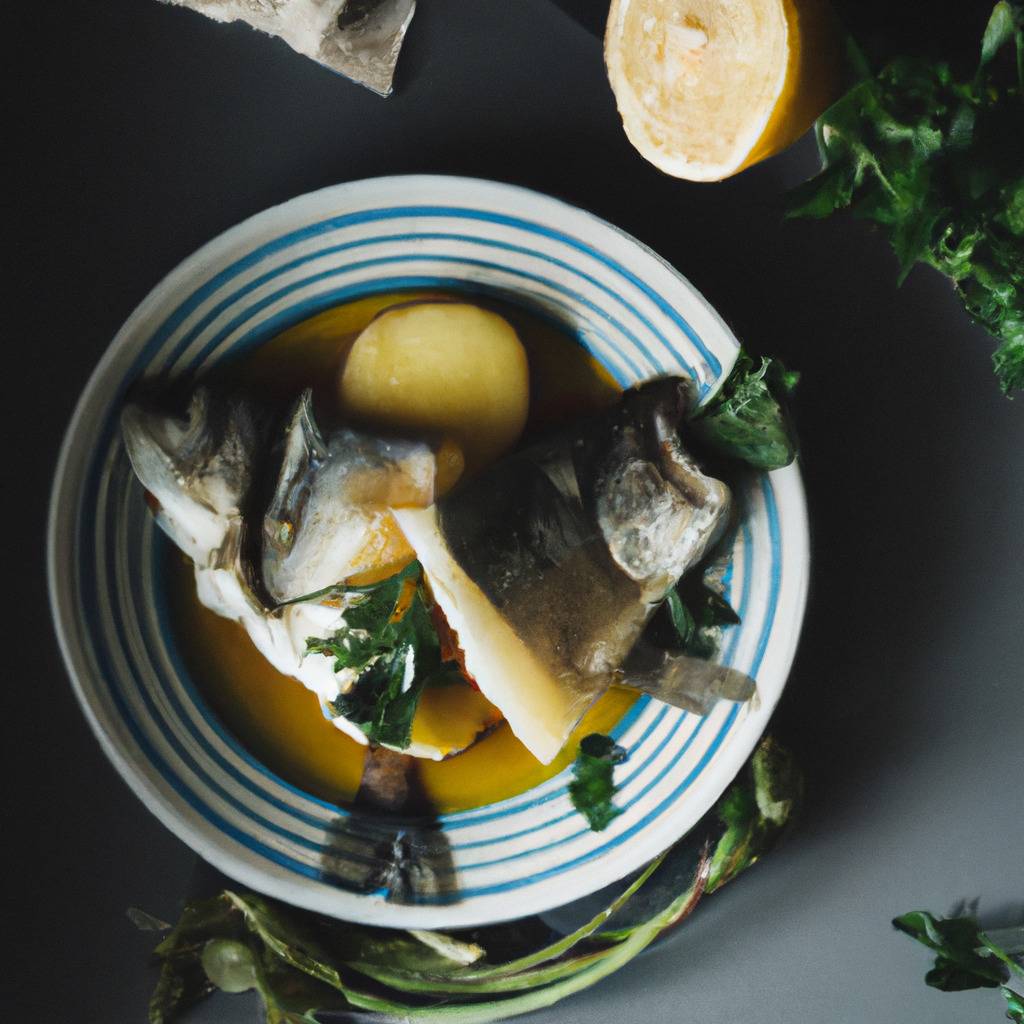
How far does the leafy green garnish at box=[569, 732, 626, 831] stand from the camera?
1221mm

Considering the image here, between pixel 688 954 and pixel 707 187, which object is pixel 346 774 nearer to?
pixel 688 954

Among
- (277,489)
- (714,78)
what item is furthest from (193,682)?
(714,78)

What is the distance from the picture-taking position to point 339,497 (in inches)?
Answer: 43.6

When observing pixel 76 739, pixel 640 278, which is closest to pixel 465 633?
pixel 640 278

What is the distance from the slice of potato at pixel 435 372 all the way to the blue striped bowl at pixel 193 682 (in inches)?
2.1

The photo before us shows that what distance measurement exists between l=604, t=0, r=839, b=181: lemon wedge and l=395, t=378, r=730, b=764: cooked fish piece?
0.26m

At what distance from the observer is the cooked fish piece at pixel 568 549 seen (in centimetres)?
110

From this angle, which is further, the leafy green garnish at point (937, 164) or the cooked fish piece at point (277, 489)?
the cooked fish piece at point (277, 489)

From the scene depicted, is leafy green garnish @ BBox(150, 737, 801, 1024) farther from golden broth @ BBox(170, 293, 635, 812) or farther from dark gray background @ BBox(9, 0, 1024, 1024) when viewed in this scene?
golden broth @ BBox(170, 293, 635, 812)

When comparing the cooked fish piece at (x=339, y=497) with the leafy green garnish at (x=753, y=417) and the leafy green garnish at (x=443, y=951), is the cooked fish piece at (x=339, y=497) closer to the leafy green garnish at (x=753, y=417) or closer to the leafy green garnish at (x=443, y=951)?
the leafy green garnish at (x=753, y=417)

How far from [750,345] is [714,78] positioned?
337mm

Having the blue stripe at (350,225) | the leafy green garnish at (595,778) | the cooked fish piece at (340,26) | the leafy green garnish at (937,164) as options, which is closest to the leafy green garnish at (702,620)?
the leafy green garnish at (595,778)

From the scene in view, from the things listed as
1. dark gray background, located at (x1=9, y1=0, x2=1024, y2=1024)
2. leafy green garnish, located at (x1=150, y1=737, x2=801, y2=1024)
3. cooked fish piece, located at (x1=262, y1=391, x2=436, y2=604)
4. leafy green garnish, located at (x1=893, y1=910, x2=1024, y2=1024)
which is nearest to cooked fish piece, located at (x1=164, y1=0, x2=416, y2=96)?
dark gray background, located at (x1=9, y1=0, x2=1024, y2=1024)

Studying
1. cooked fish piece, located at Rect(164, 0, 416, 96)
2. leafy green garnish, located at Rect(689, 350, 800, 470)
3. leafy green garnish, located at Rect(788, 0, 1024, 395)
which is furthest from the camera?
cooked fish piece, located at Rect(164, 0, 416, 96)
